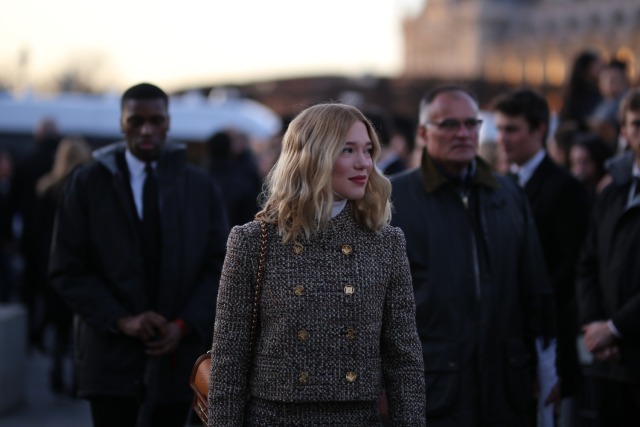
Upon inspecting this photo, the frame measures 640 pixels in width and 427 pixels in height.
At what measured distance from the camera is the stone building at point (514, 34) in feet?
344

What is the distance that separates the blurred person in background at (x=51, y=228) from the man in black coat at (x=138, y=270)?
4.33m

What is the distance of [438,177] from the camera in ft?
17.3

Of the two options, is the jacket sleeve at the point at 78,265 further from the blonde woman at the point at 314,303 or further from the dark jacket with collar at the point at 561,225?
the dark jacket with collar at the point at 561,225

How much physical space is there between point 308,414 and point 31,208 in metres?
9.34

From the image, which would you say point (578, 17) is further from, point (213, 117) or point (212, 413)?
point (212, 413)

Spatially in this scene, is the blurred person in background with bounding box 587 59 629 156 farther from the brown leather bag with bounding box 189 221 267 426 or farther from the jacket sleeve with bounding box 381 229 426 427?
the brown leather bag with bounding box 189 221 267 426

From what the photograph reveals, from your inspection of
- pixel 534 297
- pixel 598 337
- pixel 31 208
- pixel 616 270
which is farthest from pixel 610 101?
pixel 31 208

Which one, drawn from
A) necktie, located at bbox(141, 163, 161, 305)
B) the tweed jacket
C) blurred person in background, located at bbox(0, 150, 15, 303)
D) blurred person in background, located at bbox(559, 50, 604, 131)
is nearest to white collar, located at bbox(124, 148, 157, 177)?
necktie, located at bbox(141, 163, 161, 305)

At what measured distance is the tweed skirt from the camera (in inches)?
148

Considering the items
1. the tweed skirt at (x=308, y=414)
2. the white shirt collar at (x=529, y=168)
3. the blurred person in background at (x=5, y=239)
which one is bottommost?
the blurred person in background at (x=5, y=239)

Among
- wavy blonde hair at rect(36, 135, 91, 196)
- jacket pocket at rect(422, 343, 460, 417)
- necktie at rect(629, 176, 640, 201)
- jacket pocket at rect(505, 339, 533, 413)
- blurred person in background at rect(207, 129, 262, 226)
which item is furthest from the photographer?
blurred person in background at rect(207, 129, 262, 226)

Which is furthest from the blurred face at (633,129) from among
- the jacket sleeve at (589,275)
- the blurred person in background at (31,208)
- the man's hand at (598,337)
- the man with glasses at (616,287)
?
the blurred person in background at (31,208)

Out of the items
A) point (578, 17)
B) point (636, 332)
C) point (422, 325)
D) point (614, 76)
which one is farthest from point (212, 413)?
point (578, 17)

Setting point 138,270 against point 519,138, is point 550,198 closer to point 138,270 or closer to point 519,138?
point 519,138
